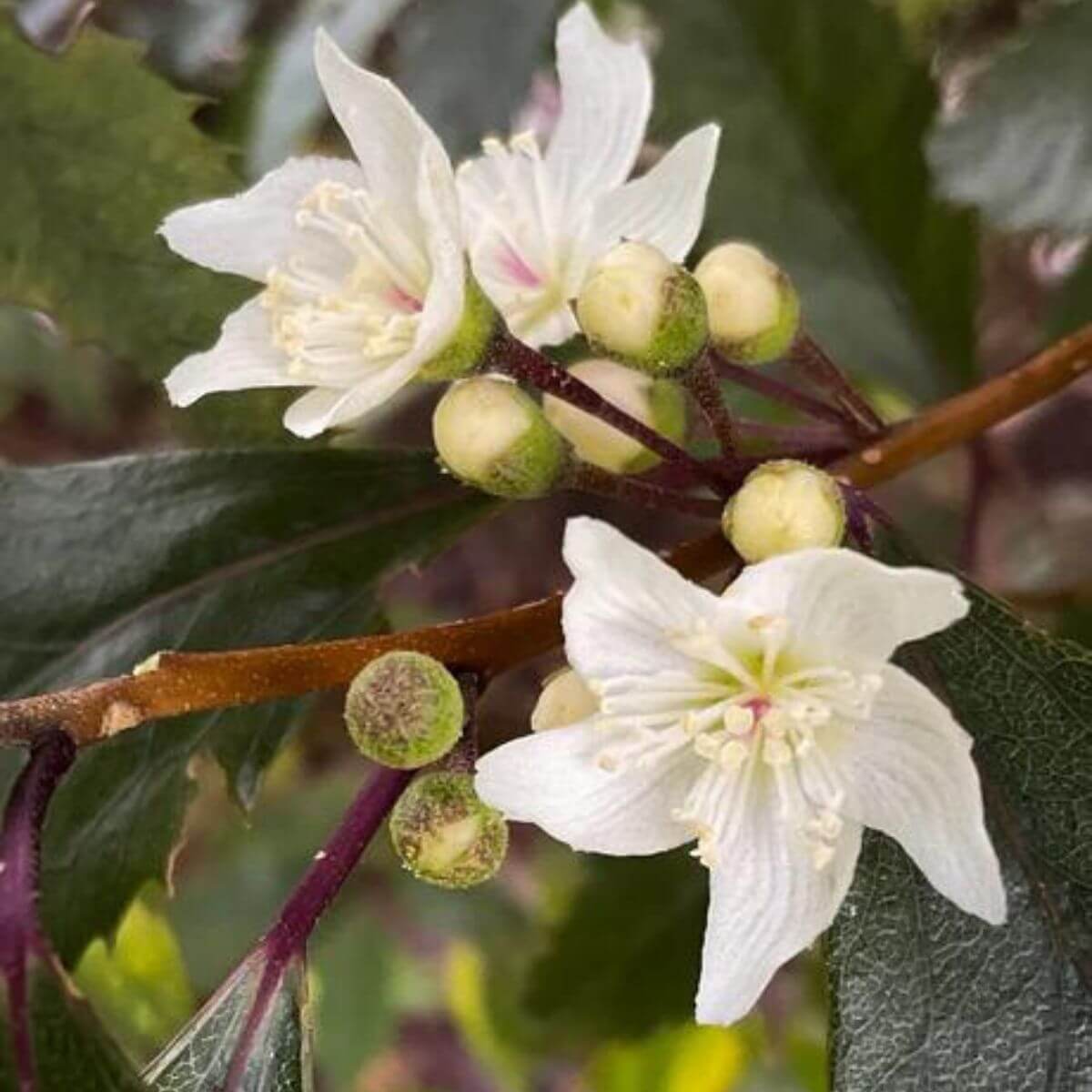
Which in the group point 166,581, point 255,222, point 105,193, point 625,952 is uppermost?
point 255,222

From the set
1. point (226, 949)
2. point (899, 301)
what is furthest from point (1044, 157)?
point (226, 949)

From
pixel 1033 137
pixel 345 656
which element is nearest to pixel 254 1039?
pixel 345 656

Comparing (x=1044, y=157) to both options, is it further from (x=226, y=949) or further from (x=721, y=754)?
(x=226, y=949)

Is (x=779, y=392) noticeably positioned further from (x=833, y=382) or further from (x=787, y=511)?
(x=787, y=511)

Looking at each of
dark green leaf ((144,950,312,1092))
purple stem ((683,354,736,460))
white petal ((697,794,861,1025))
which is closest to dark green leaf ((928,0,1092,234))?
purple stem ((683,354,736,460))

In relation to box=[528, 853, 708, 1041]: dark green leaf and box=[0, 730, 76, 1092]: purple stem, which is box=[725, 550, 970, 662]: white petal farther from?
box=[528, 853, 708, 1041]: dark green leaf

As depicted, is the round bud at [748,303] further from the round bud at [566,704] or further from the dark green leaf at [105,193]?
the dark green leaf at [105,193]

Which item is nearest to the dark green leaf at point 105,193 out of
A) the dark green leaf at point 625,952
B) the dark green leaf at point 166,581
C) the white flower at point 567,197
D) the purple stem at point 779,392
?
the dark green leaf at point 166,581
